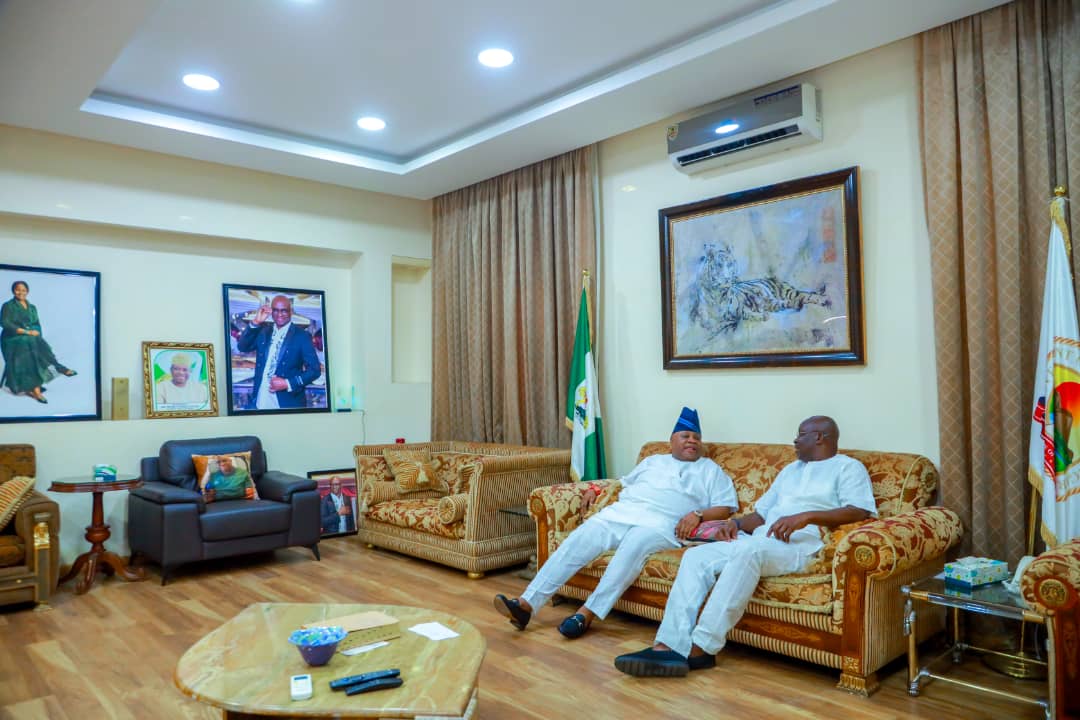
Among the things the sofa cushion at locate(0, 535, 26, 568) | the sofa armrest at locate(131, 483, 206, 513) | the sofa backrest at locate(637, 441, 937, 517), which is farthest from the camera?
the sofa armrest at locate(131, 483, 206, 513)

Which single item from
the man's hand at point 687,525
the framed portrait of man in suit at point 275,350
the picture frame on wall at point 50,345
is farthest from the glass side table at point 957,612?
the picture frame on wall at point 50,345

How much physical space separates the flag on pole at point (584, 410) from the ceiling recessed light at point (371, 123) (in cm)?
168

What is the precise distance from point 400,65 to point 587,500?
260 centimetres

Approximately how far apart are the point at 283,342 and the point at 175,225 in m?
1.16

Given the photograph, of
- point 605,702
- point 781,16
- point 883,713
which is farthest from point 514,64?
point 883,713

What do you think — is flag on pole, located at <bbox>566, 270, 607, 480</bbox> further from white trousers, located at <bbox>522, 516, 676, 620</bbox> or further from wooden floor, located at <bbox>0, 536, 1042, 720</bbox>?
white trousers, located at <bbox>522, 516, 676, 620</bbox>

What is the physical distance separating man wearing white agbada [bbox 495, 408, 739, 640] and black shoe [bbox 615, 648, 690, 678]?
438 mm

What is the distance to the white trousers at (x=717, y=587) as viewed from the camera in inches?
125

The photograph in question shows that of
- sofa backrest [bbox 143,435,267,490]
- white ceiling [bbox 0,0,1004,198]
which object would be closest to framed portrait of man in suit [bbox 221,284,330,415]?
sofa backrest [bbox 143,435,267,490]

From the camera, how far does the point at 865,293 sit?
158 inches

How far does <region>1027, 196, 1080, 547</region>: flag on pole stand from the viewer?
2.98 metres

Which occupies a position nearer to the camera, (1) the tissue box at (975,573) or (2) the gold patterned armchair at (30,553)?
(1) the tissue box at (975,573)

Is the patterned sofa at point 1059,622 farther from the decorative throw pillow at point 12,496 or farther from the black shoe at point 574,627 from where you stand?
the decorative throw pillow at point 12,496

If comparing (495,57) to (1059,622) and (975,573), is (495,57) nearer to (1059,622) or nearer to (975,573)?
(975,573)
